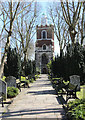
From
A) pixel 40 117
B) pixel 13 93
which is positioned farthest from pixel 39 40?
Answer: pixel 40 117

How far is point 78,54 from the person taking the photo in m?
15.5

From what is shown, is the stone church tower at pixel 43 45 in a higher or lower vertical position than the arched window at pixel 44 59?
higher

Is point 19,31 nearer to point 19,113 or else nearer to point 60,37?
point 60,37

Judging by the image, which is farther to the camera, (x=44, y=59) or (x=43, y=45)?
(x=43, y=45)

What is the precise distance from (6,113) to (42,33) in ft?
208

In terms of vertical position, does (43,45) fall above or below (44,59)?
above

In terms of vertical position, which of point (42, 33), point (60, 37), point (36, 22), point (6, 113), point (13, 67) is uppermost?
point (42, 33)

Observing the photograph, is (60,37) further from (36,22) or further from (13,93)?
(13,93)

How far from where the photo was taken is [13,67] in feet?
59.8

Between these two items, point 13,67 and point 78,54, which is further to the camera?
point 13,67

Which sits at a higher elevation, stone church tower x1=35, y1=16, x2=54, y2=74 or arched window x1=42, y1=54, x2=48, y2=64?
stone church tower x1=35, y1=16, x2=54, y2=74

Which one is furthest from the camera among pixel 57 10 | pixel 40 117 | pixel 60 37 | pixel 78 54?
pixel 60 37

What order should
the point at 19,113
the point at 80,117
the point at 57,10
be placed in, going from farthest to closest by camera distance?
the point at 57,10 → the point at 19,113 → the point at 80,117

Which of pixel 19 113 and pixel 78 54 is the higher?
pixel 78 54
